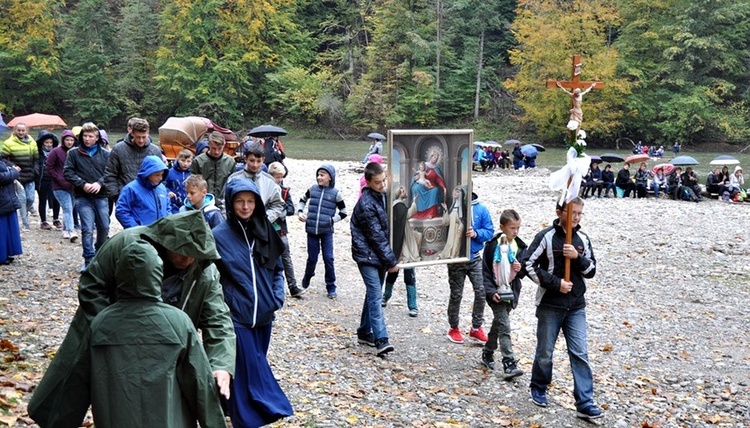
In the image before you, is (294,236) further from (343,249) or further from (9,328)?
(9,328)

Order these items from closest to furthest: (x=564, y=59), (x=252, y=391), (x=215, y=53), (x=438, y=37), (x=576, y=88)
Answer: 1. (x=252, y=391)
2. (x=576, y=88)
3. (x=564, y=59)
4. (x=438, y=37)
5. (x=215, y=53)

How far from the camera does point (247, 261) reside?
4.99 m

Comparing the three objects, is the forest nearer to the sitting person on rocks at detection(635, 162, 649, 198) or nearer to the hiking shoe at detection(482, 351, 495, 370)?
the sitting person on rocks at detection(635, 162, 649, 198)

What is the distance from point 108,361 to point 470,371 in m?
5.29

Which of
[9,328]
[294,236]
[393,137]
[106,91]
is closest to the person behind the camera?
[9,328]

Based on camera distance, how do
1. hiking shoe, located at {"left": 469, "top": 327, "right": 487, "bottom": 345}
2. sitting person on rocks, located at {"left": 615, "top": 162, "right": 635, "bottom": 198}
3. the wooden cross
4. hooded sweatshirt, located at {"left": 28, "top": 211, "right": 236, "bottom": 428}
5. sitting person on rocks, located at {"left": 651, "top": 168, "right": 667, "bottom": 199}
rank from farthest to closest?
sitting person on rocks, located at {"left": 651, "top": 168, "right": 667, "bottom": 199} → sitting person on rocks, located at {"left": 615, "top": 162, "right": 635, "bottom": 198} → hiking shoe, located at {"left": 469, "top": 327, "right": 487, "bottom": 345} → the wooden cross → hooded sweatshirt, located at {"left": 28, "top": 211, "right": 236, "bottom": 428}

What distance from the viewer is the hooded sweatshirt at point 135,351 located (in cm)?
306

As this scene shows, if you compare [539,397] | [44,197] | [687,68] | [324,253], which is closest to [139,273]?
[539,397]

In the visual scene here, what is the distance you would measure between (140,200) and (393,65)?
54879mm

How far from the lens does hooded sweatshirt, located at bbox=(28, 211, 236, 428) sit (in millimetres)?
3158

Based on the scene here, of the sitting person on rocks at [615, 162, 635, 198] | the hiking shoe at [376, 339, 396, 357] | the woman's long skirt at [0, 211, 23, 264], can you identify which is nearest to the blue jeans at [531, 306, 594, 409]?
the hiking shoe at [376, 339, 396, 357]

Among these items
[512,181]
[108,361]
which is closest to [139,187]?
[108,361]

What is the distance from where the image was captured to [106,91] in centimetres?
6184

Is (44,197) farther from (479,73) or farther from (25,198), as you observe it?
(479,73)
